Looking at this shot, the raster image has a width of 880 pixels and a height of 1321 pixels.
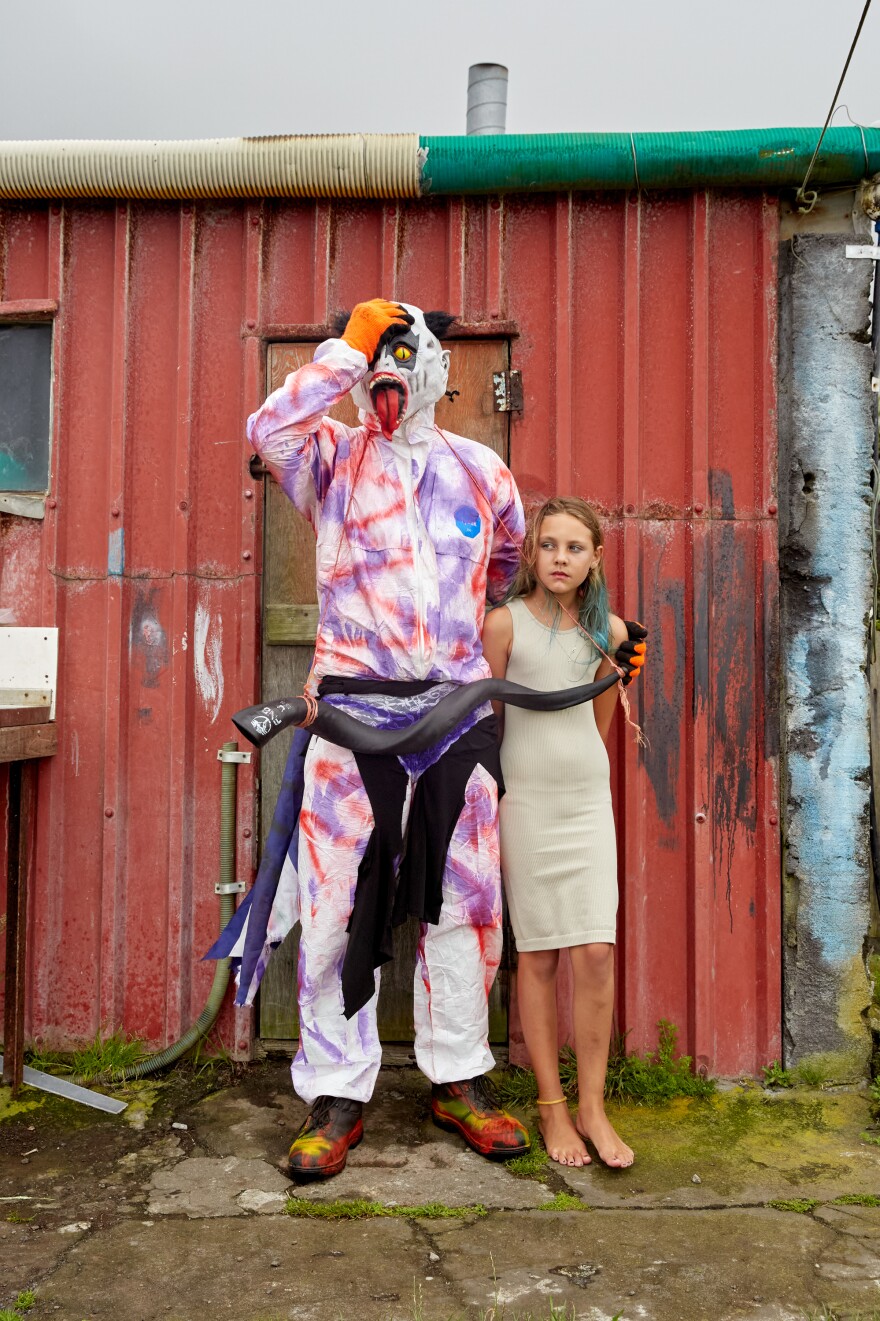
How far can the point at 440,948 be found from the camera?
10.4 ft

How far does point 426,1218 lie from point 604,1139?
2.00ft

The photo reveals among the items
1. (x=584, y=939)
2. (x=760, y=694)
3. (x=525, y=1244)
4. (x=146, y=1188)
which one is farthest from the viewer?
(x=760, y=694)

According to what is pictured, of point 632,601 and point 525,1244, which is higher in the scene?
point 632,601

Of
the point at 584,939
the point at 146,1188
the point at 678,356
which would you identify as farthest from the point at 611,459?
the point at 146,1188

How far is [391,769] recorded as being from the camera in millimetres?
3141

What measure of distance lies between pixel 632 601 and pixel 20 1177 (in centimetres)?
260

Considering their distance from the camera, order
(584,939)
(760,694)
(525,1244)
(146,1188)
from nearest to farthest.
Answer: (525,1244), (146,1188), (584,939), (760,694)

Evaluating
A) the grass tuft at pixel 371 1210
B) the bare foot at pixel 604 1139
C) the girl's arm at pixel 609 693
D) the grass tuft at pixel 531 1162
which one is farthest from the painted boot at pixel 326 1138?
the girl's arm at pixel 609 693

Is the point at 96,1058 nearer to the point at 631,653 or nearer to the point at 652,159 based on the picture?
the point at 631,653

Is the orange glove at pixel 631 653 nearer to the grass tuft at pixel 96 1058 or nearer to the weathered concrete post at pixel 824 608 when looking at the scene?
the weathered concrete post at pixel 824 608

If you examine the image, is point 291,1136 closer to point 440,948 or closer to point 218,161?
point 440,948

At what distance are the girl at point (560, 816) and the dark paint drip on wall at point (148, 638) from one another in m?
1.26

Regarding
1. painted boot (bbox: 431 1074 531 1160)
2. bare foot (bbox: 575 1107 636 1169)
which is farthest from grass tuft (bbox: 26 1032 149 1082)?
bare foot (bbox: 575 1107 636 1169)

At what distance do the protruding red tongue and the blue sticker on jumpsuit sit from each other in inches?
12.9
